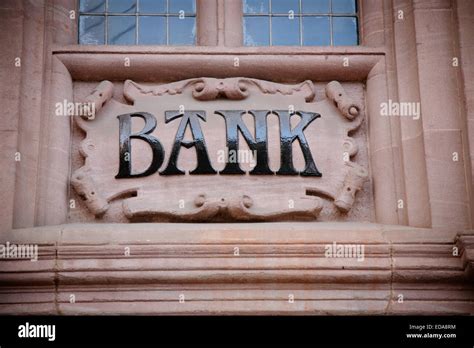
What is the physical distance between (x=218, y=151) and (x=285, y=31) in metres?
1.15

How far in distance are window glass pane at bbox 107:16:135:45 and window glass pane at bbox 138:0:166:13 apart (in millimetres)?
107

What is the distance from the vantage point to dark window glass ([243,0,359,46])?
23.6ft

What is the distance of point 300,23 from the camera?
7.23 metres

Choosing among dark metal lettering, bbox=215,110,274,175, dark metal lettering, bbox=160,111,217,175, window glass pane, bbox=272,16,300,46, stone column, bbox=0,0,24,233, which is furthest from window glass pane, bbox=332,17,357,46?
stone column, bbox=0,0,24,233

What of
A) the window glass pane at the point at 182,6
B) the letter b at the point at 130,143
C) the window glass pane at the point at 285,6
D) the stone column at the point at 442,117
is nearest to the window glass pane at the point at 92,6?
the window glass pane at the point at 182,6

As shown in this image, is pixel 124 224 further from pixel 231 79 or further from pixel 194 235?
pixel 231 79

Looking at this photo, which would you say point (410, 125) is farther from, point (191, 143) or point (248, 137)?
point (191, 143)

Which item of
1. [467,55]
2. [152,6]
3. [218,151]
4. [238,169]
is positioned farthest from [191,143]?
[467,55]

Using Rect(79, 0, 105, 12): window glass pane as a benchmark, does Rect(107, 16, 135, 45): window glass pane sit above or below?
below

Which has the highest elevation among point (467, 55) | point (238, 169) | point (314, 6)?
point (314, 6)

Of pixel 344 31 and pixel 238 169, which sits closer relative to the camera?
pixel 238 169

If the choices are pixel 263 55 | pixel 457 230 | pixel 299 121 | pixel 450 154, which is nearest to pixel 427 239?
pixel 457 230

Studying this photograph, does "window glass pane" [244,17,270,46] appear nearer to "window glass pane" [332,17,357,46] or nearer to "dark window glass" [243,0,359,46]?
"dark window glass" [243,0,359,46]

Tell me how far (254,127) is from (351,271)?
3.82ft
